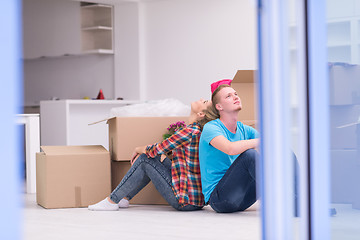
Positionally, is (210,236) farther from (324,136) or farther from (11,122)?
(11,122)

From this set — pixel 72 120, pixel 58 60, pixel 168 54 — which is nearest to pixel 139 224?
pixel 72 120

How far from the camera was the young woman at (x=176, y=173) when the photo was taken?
330 cm

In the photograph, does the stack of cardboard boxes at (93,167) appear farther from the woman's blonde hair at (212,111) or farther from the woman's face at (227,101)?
the woman's face at (227,101)

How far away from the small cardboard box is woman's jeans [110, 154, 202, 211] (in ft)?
2.15

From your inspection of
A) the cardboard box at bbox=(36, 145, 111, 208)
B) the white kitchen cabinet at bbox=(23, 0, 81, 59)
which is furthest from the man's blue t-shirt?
the white kitchen cabinet at bbox=(23, 0, 81, 59)

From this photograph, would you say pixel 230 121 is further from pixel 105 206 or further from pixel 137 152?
pixel 105 206

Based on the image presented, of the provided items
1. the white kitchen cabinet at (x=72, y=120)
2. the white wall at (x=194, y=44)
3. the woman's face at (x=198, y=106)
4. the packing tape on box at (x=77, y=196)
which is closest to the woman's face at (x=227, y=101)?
the woman's face at (x=198, y=106)

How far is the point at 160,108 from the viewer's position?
378cm

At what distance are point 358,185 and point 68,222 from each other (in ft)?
6.12

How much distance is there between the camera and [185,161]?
336 cm

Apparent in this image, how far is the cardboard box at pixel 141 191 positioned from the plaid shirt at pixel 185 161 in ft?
1.26

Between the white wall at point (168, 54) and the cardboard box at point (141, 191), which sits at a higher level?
the white wall at point (168, 54)

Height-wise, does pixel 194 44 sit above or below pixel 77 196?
above

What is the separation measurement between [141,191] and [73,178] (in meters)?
0.44
